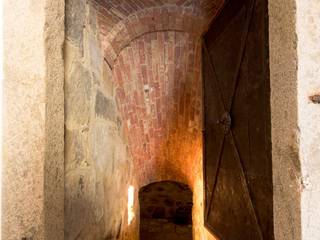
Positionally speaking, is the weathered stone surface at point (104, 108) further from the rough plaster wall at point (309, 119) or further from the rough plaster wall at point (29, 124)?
the rough plaster wall at point (309, 119)

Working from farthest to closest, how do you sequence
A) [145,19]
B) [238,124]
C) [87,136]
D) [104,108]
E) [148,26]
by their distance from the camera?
[148,26] < [145,19] < [104,108] < [238,124] < [87,136]

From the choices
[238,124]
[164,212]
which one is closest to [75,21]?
[238,124]

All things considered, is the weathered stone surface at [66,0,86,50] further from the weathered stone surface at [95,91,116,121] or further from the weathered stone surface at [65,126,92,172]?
the weathered stone surface at [95,91,116,121]

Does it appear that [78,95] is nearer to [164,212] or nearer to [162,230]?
[164,212]

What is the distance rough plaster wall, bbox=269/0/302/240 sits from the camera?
3.02 feet

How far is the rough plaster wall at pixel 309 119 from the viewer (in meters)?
0.90

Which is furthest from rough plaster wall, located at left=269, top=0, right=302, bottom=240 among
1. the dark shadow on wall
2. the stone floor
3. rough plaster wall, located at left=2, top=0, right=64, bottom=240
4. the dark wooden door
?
the stone floor

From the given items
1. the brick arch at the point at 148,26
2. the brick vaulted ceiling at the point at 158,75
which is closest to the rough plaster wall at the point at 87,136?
the brick arch at the point at 148,26

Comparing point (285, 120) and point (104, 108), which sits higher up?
point (104, 108)

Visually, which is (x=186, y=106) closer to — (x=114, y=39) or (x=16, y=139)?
(x=114, y=39)

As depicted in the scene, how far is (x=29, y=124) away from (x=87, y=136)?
0.73 meters

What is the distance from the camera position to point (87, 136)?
1.67 metres

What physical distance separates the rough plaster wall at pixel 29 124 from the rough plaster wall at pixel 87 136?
1.09 ft

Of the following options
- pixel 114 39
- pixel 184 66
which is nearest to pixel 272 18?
pixel 114 39
